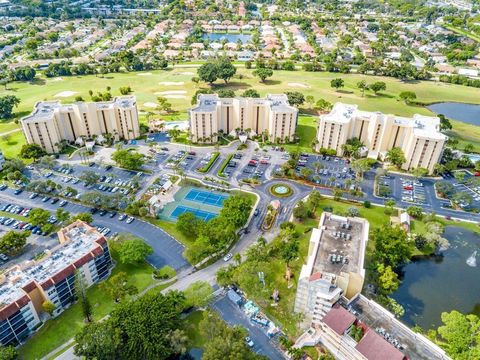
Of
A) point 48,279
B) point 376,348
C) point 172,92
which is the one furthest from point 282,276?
point 172,92

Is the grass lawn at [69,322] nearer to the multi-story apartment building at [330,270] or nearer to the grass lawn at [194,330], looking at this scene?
the grass lawn at [194,330]

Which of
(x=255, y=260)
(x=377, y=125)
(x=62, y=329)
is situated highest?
(x=377, y=125)

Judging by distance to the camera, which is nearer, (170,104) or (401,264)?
(401,264)

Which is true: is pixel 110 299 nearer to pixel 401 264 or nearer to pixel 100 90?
pixel 401 264

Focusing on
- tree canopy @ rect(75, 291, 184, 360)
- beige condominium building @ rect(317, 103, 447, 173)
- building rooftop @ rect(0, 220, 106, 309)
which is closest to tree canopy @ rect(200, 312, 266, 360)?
tree canopy @ rect(75, 291, 184, 360)

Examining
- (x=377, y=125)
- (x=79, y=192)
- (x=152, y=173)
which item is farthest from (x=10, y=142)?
(x=377, y=125)

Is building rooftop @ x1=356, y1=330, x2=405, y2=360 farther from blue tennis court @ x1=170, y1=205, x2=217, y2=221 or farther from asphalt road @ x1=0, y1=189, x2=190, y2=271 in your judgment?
blue tennis court @ x1=170, y1=205, x2=217, y2=221

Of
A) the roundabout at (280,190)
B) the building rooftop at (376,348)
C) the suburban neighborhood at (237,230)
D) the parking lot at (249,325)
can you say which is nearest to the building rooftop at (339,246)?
the suburban neighborhood at (237,230)

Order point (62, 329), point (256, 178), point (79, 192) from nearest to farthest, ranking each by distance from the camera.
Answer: point (62, 329) < point (79, 192) < point (256, 178)
